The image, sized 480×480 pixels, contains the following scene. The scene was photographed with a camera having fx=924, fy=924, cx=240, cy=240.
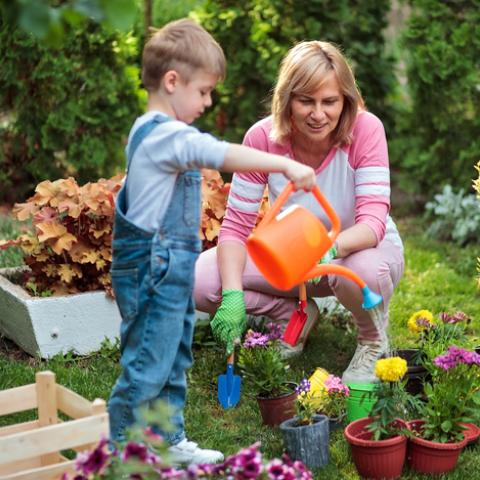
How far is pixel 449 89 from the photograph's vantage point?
223 inches

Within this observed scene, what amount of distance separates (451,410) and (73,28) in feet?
11.9

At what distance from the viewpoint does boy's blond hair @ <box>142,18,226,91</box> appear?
232 centimetres

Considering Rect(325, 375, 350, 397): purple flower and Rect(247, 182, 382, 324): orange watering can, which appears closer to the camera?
Rect(247, 182, 382, 324): orange watering can

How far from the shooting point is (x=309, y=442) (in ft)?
8.87

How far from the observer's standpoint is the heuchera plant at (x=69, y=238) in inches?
144

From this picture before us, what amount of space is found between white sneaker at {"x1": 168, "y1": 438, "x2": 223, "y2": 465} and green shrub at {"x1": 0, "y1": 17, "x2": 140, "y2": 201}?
132 inches

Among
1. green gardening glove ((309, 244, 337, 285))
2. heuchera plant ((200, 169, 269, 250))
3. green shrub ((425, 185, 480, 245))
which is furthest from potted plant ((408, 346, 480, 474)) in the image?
green shrub ((425, 185, 480, 245))

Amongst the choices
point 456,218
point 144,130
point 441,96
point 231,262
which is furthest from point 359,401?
point 441,96

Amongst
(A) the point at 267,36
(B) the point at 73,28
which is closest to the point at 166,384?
(B) the point at 73,28

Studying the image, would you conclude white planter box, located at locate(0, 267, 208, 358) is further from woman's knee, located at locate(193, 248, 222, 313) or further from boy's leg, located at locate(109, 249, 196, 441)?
boy's leg, located at locate(109, 249, 196, 441)

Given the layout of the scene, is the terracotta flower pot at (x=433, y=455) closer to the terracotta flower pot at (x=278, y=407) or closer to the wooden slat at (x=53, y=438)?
the terracotta flower pot at (x=278, y=407)

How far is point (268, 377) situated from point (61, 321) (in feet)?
3.30

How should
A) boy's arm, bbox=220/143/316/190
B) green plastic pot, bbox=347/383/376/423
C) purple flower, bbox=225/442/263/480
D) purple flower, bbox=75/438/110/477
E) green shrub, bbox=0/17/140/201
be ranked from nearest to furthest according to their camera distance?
purple flower, bbox=75/438/110/477 → purple flower, bbox=225/442/263/480 → boy's arm, bbox=220/143/316/190 → green plastic pot, bbox=347/383/376/423 → green shrub, bbox=0/17/140/201

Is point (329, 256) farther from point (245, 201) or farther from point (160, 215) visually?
point (160, 215)
